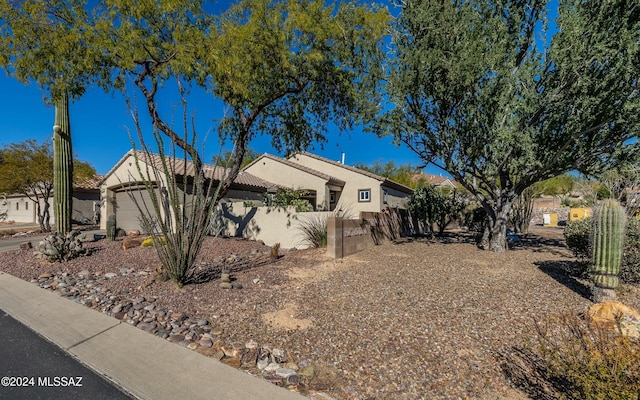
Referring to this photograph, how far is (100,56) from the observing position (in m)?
8.52

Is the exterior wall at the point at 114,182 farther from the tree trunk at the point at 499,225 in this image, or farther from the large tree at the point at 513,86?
the tree trunk at the point at 499,225

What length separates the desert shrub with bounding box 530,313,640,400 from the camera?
2.37 m

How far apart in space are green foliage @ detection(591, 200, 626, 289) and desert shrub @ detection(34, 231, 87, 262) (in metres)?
12.3

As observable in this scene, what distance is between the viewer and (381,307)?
4.96 m

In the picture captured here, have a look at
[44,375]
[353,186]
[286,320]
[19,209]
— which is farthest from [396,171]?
[19,209]

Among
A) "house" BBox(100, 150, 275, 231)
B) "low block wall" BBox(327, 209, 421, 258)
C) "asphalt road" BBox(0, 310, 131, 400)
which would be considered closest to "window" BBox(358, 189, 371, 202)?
"low block wall" BBox(327, 209, 421, 258)

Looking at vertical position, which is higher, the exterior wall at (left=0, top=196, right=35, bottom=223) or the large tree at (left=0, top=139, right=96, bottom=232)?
the large tree at (left=0, top=139, right=96, bottom=232)

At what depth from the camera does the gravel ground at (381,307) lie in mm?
3209

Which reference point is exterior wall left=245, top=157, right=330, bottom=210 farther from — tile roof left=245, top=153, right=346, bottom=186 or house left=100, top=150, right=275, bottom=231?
house left=100, top=150, right=275, bottom=231

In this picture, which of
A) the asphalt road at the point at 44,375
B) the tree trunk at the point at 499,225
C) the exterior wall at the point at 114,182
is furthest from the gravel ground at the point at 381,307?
the exterior wall at the point at 114,182

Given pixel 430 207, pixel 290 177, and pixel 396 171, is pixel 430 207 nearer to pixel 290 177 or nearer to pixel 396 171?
pixel 290 177

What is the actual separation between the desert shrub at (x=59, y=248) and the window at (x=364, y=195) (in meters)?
15.3

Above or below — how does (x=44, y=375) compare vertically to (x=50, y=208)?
below

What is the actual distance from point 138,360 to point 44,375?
2.93ft
